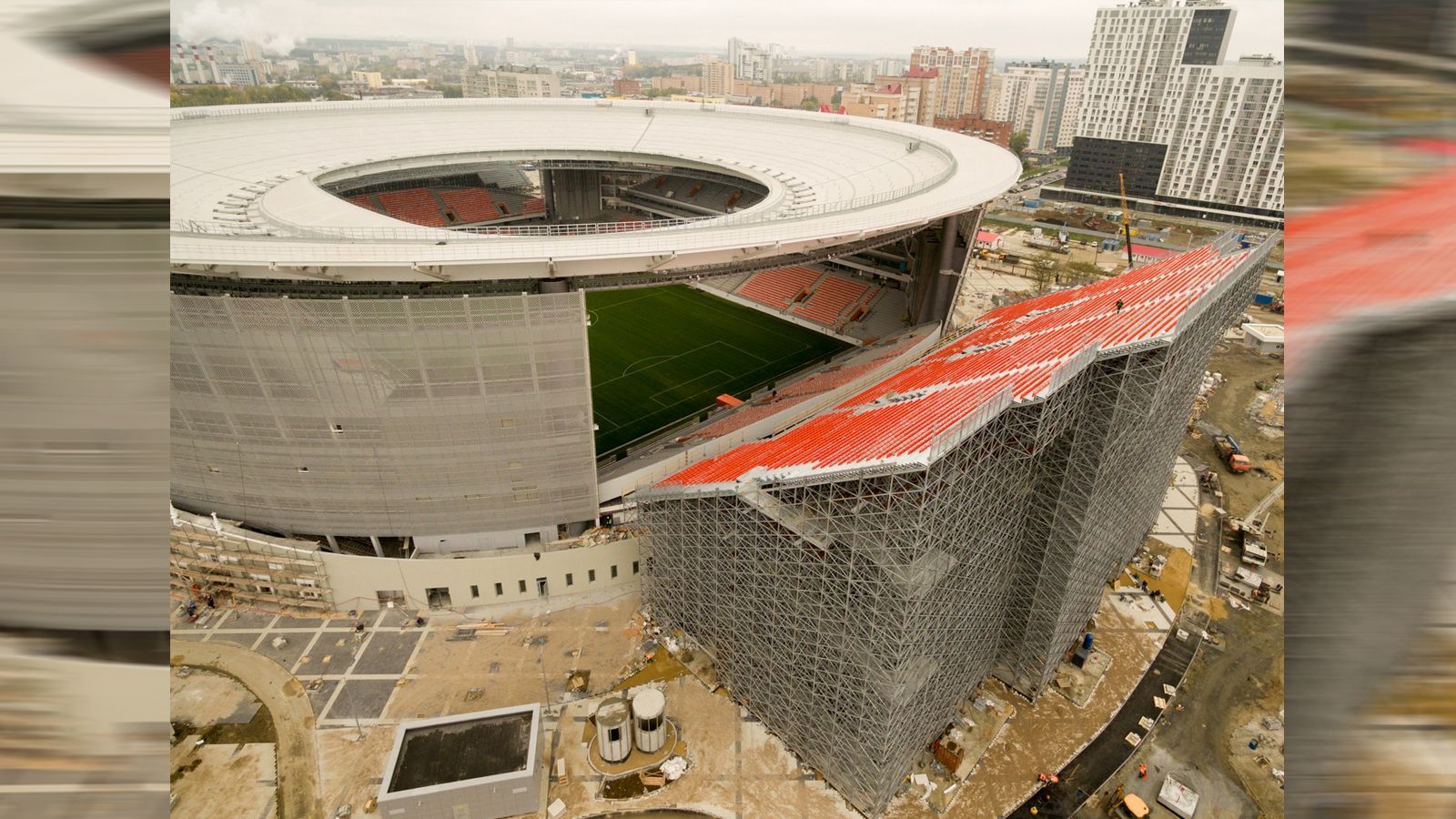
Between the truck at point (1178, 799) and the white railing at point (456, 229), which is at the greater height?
the white railing at point (456, 229)

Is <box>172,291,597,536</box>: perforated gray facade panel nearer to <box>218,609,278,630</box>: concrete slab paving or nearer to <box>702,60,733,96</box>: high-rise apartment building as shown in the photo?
<box>218,609,278,630</box>: concrete slab paving

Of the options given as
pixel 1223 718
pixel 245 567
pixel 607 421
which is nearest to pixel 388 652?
pixel 245 567

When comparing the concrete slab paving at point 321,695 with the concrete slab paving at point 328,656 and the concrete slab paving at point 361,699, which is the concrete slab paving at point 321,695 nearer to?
the concrete slab paving at point 361,699

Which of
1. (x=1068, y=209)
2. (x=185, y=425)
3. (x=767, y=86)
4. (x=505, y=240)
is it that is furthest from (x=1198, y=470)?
(x=767, y=86)

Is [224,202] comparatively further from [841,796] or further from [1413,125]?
[1413,125]

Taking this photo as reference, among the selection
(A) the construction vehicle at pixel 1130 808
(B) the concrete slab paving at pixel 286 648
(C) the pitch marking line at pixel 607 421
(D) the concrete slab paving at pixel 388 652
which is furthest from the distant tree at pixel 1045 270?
(B) the concrete slab paving at pixel 286 648

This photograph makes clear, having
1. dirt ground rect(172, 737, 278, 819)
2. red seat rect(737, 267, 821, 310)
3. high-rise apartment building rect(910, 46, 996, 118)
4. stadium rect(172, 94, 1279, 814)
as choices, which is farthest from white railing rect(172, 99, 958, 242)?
high-rise apartment building rect(910, 46, 996, 118)

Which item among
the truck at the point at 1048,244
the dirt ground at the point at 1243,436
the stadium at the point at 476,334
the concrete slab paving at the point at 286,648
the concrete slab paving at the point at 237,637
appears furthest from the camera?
the truck at the point at 1048,244
